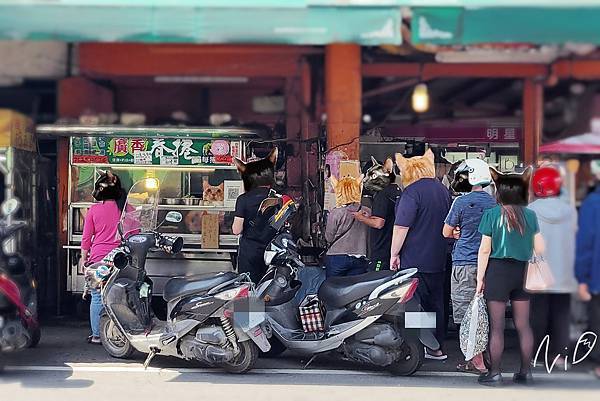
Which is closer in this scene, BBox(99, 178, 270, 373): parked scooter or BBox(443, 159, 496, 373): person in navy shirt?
BBox(99, 178, 270, 373): parked scooter

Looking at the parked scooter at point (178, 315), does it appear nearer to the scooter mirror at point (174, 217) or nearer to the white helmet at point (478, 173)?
the scooter mirror at point (174, 217)

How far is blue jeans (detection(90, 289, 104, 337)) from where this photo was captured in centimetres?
773

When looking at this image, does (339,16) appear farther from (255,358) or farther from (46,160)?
(46,160)

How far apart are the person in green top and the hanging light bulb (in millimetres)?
1975

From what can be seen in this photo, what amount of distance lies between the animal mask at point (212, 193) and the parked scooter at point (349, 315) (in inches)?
72.7

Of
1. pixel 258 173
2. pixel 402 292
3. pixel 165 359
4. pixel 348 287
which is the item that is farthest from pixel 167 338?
pixel 402 292

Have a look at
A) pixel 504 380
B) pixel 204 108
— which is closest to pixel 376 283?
pixel 504 380

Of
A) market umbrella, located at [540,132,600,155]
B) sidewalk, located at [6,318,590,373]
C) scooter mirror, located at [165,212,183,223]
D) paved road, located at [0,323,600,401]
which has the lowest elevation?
paved road, located at [0,323,600,401]

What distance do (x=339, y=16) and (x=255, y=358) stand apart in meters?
2.82

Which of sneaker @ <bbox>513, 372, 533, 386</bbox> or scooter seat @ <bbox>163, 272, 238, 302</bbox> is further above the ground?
scooter seat @ <bbox>163, 272, 238, 302</bbox>

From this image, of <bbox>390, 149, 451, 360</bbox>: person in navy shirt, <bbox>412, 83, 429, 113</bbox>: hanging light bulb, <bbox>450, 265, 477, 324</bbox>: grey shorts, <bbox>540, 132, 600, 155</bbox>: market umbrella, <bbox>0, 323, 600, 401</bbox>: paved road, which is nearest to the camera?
<bbox>0, 323, 600, 401</bbox>: paved road

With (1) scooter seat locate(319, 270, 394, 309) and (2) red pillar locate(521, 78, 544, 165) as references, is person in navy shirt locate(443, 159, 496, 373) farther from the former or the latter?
(2) red pillar locate(521, 78, 544, 165)

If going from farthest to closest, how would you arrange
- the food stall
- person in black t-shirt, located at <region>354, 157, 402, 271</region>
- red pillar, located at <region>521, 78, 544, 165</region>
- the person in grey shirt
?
the food stall < red pillar, located at <region>521, 78, 544, 165</region> < person in black t-shirt, located at <region>354, 157, 402, 271</region> < the person in grey shirt
